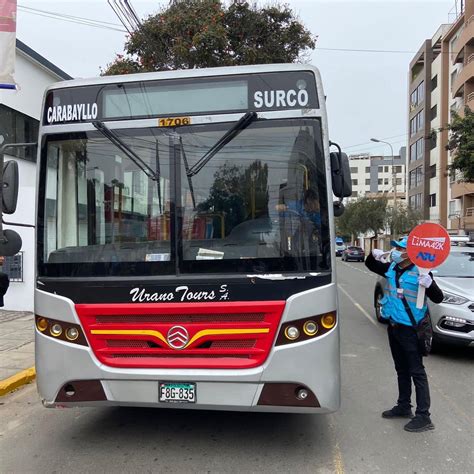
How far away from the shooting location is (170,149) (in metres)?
3.97

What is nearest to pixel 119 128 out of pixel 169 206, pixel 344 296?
pixel 169 206

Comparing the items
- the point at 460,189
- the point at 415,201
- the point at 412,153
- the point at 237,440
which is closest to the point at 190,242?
the point at 237,440

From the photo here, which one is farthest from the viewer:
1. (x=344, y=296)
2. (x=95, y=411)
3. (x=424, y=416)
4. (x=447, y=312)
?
(x=344, y=296)

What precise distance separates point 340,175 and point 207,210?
3.81ft

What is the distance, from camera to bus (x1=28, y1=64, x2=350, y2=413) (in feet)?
12.3

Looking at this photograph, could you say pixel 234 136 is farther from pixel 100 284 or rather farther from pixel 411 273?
pixel 411 273

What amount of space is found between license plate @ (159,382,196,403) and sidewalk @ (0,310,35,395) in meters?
3.04

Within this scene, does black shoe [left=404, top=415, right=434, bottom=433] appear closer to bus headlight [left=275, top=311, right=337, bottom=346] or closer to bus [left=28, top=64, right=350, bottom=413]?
bus [left=28, top=64, right=350, bottom=413]

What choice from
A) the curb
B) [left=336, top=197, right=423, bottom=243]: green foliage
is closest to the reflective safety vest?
the curb

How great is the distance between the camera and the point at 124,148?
408 centimetres

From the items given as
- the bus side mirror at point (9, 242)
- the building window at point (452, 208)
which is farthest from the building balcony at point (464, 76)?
the bus side mirror at point (9, 242)

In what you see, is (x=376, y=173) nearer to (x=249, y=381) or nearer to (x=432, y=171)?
(x=432, y=171)

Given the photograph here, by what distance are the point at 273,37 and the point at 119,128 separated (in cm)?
986

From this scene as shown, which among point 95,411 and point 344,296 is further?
point 344,296
